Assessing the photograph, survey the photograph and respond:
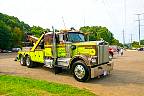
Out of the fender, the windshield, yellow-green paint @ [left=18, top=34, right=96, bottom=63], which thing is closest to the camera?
the fender

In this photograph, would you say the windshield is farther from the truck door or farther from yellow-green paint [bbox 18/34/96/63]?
the truck door

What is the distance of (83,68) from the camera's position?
44.0 feet

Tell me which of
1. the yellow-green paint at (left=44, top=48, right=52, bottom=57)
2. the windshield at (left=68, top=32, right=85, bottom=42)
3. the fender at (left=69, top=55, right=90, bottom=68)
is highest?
the windshield at (left=68, top=32, right=85, bottom=42)

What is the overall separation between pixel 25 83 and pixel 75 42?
4.15 meters

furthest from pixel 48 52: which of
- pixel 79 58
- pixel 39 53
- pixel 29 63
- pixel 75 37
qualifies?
pixel 29 63

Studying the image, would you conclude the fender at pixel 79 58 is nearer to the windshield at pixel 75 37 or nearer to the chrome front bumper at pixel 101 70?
the chrome front bumper at pixel 101 70

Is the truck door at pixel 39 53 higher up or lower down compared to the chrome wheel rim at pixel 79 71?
higher up

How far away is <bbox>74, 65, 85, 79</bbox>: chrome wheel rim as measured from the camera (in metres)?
13.4

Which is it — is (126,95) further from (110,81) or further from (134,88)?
(110,81)

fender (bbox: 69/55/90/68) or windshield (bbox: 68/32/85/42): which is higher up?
windshield (bbox: 68/32/85/42)

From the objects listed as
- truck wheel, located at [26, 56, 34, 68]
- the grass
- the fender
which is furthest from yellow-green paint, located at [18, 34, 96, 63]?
the grass

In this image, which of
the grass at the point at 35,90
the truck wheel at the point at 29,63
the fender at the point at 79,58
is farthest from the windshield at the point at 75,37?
the truck wheel at the point at 29,63

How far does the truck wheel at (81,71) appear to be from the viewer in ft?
43.5

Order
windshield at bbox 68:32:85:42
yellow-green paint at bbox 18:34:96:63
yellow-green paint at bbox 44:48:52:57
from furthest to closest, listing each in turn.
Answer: yellow-green paint at bbox 44:48:52:57 < windshield at bbox 68:32:85:42 < yellow-green paint at bbox 18:34:96:63
